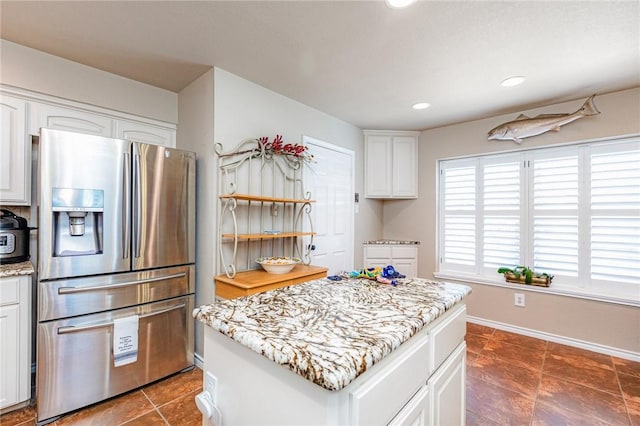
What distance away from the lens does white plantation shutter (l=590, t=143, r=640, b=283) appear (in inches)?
103

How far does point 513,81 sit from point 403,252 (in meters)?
2.25

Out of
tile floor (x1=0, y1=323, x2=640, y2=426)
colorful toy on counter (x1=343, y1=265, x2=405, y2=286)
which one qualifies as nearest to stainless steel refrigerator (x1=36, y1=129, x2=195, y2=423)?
tile floor (x1=0, y1=323, x2=640, y2=426)

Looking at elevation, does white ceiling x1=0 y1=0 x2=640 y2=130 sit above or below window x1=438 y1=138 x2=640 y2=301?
above

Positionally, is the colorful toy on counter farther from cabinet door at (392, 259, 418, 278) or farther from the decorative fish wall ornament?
the decorative fish wall ornament

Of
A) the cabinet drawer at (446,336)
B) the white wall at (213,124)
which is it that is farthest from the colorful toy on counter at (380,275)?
the white wall at (213,124)

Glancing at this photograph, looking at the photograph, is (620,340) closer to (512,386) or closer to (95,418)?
(512,386)

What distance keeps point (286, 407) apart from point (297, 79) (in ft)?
7.84

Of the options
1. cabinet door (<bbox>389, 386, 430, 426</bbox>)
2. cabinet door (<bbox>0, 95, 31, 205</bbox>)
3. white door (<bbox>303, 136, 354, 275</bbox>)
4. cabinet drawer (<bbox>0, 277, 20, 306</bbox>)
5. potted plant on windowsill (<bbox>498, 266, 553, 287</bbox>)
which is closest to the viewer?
cabinet door (<bbox>389, 386, 430, 426</bbox>)

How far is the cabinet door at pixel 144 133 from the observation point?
8.22 ft

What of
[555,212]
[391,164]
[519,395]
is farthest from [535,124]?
[519,395]

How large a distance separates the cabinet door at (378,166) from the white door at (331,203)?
0.32m

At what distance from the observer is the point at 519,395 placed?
6.74 ft

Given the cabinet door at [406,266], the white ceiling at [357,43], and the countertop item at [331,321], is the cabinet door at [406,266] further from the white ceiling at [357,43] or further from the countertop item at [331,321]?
the countertop item at [331,321]

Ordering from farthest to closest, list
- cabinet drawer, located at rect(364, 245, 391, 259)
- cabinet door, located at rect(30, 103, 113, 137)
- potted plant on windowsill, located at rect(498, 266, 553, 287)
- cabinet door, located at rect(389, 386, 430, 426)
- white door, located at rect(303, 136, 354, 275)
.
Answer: cabinet drawer, located at rect(364, 245, 391, 259) < white door, located at rect(303, 136, 354, 275) < potted plant on windowsill, located at rect(498, 266, 553, 287) < cabinet door, located at rect(30, 103, 113, 137) < cabinet door, located at rect(389, 386, 430, 426)
